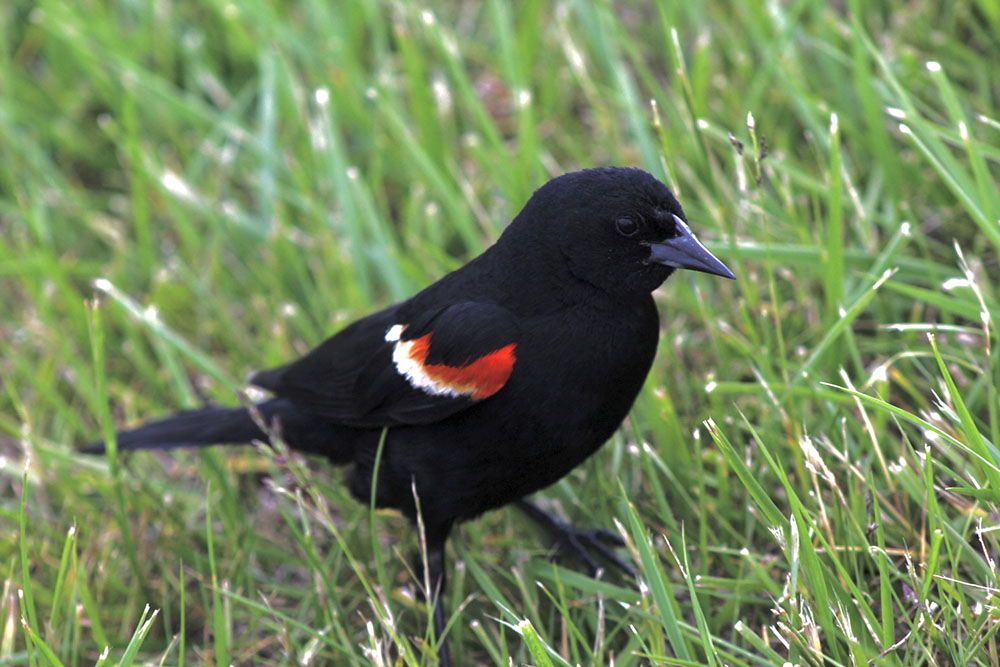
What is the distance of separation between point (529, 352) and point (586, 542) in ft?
2.43

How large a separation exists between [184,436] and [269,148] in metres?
1.60

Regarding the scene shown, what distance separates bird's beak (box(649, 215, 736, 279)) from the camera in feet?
8.21

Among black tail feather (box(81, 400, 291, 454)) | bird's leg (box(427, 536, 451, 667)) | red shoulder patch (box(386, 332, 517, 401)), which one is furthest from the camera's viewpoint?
black tail feather (box(81, 400, 291, 454))

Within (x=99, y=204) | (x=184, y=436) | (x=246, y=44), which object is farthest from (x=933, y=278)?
(x=99, y=204)

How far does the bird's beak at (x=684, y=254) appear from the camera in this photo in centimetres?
250

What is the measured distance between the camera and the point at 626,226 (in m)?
2.53

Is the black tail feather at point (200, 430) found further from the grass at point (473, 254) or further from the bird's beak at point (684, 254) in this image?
the bird's beak at point (684, 254)

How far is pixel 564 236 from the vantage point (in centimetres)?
259

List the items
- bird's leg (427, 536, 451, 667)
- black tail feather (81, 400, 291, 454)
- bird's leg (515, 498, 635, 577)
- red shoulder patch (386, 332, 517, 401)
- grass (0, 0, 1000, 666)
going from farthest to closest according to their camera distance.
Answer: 1. black tail feather (81, 400, 291, 454)
2. bird's leg (515, 498, 635, 577)
3. bird's leg (427, 536, 451, 667)
4. red shoulder patch (386, 332, 517, 401)
5. grass (0, 0, 1000, 666)

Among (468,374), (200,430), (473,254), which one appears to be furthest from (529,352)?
(473,254)

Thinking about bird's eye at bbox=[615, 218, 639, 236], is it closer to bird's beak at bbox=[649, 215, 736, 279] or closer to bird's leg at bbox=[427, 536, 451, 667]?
bird's beak at bbox=[649, 215, 736, 279]

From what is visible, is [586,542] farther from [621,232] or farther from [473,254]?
[473,254]

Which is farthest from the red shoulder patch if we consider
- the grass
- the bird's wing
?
the grass

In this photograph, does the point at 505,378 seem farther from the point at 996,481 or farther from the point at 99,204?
the point at 99,204
